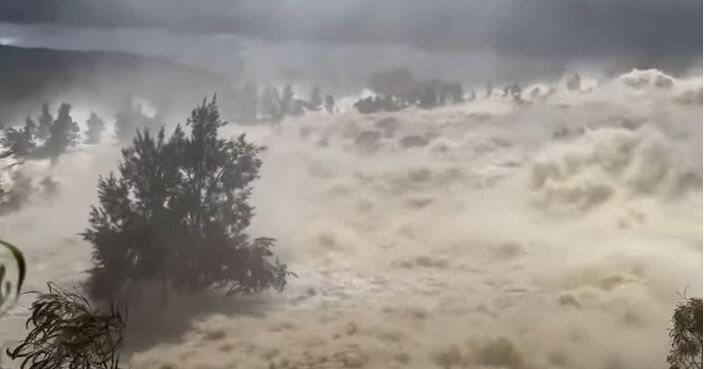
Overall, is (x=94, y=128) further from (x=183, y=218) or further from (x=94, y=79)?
(x=183, y=218)

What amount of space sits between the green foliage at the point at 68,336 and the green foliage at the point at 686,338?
1361 millimetres

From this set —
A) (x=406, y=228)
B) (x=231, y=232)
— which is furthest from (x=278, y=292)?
(x=406, y=228)

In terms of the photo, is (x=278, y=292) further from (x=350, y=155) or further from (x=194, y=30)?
(x=194, y=30)

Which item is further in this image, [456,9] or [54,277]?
[456,9]

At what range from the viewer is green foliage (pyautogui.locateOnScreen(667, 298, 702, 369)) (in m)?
1.92

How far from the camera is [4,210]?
1888 mm

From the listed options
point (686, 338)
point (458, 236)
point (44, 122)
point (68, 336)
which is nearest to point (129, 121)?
point (44, 122)

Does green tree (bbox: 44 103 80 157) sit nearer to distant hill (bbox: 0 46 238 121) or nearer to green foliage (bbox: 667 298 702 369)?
distant hill (bbox: 0 46 238 121)

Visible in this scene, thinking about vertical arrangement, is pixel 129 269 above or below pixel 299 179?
below

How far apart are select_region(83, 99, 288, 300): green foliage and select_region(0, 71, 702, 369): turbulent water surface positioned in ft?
0.14

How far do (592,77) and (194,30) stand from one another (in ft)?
3.42

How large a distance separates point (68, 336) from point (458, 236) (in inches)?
37.5

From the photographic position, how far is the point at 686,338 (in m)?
1.93

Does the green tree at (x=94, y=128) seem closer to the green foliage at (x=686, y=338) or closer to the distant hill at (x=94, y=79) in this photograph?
the distant hill at (x=94, y=79)
